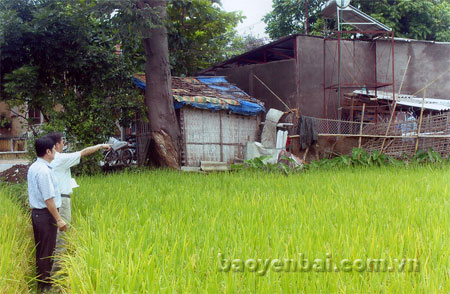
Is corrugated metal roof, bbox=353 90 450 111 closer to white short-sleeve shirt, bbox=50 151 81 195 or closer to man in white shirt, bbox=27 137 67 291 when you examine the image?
white short-sleeve shirt, bbox=50 151 81 195

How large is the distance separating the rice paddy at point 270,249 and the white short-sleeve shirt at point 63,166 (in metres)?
0.49

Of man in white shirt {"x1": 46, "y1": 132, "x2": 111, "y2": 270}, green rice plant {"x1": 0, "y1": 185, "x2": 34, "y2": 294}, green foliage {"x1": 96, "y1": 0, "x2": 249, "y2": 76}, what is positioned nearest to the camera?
green rice plant {"x1": 0, "y1": 185, "x2": 34, "y2": 294}

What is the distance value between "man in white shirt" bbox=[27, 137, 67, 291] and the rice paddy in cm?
20

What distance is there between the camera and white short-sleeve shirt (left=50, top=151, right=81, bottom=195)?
12.7ft

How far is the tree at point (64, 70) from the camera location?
7908mm

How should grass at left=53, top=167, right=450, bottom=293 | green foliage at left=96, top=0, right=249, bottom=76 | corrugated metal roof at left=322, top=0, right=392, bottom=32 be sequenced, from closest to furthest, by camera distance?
grass at left=53, top=167, right=450, bottom=293
green foliage at left=96, top=0, right=249, bottom=76
corrugated metal roof at left=322, top=0, right=392, bottom=32

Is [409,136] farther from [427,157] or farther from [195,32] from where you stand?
[195,32]

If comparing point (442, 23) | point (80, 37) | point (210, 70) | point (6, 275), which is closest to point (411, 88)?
point (442, 23)

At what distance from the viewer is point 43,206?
3.52 meters

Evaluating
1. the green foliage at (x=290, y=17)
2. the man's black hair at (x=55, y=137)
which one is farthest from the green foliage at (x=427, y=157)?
the green foliage at (x=290, y=17)

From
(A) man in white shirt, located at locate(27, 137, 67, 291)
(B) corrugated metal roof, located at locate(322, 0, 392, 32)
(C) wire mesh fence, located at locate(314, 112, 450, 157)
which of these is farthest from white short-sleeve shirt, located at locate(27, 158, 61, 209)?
(B) corrugated metal roof, located at locate(322, 0, 392, 32)

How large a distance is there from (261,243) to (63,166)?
224cm

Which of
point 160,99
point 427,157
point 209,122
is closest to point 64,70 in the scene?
point 160,99

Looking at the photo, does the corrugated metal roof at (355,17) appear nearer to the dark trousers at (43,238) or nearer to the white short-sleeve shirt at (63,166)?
the white short-sleeve shirt at (63,166)
